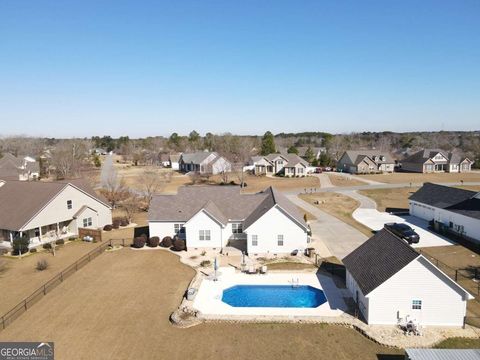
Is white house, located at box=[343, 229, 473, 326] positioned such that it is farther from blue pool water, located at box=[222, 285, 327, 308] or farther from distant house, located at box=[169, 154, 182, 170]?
distant house, located at box=[169, 154, 182, 170]

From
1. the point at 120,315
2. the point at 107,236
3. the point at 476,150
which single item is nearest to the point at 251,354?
the point at 120,315

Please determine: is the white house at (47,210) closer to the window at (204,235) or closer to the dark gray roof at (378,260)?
the window at (204,235)

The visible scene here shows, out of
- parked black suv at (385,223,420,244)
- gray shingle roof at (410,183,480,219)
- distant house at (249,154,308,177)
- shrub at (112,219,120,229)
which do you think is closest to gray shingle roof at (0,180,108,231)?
shrub at (112,219,120,229)

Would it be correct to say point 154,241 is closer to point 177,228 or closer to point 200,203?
point 177,228

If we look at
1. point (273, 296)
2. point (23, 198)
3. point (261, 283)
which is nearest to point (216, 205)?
point (261, 283)

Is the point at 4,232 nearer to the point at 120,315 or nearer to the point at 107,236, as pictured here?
the point at 107,236

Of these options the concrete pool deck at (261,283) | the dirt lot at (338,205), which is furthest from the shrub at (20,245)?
the dirt lot at (338,205)
